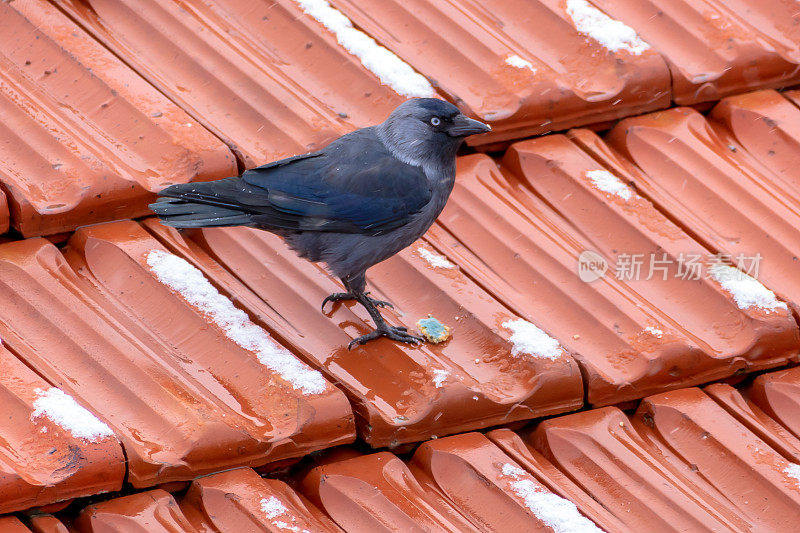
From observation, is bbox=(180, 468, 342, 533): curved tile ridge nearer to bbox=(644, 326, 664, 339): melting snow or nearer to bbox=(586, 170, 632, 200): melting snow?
bbox=(644, 326, 664, 339): melting snow

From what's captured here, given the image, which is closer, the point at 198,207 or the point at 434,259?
the point at 198,207

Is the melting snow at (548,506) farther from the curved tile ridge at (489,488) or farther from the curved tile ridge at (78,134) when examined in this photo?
the curved tile ridge at (78,134)

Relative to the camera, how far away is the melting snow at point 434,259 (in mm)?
3268

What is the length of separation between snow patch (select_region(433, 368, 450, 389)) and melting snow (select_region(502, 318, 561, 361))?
22 cm

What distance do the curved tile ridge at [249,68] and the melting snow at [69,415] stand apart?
3.51ft

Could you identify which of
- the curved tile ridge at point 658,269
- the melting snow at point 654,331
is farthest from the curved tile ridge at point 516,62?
the melting snow at point 654,331

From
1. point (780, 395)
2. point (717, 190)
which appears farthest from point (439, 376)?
point (717, 190)

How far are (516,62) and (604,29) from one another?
0.40 m

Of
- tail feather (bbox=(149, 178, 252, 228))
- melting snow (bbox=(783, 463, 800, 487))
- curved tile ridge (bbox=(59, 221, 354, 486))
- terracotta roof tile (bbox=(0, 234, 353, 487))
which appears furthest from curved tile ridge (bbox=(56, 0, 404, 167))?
melting snow (bbox=(783, 463, 800, 487))

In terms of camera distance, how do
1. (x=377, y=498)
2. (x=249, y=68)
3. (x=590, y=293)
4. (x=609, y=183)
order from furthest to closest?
(x=249, y=68) < (x=609, y=183) < (x=590, y=293) < (x=377, y=498)

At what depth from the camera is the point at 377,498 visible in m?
2.60

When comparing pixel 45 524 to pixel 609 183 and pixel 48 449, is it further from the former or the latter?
pixel 609 183

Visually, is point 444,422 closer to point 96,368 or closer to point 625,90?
point 96,368

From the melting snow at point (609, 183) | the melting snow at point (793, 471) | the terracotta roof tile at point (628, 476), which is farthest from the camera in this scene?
the melting snow at point (609, 183)
